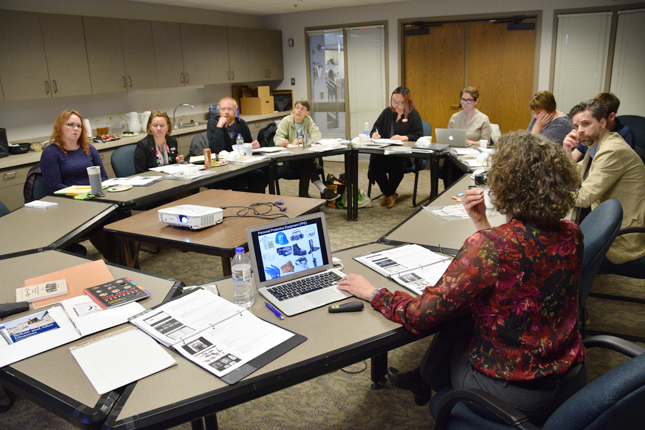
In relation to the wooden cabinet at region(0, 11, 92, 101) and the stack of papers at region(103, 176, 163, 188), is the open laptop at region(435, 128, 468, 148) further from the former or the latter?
the wooden cabinet at region(0, 11, 92, 101)

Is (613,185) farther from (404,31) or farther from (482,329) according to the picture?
(404,31)

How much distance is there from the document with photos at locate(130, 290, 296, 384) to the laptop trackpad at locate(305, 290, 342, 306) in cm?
21

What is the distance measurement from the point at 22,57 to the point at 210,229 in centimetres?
345

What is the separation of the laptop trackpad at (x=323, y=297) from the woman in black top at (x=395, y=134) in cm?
351

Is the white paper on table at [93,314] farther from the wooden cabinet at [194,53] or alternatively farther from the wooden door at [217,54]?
the wooden door at [217,54]

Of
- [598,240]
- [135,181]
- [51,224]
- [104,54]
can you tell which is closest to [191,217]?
[51,224]

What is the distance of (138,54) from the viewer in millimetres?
5645

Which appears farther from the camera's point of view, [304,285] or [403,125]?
A: [403,125]

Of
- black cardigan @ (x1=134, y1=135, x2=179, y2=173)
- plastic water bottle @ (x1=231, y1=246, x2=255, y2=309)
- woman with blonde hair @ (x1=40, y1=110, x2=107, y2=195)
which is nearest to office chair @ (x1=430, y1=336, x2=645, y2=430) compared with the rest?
plastic water bottle @ (x1=231, y1=246, x2=255, y2=309)

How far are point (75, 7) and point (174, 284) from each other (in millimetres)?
4822

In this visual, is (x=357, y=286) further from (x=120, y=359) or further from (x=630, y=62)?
(x=630, y=62)

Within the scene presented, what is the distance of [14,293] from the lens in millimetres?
1778

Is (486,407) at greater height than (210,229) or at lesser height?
lesser

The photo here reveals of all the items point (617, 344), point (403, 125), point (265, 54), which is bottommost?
point (617, 344)
